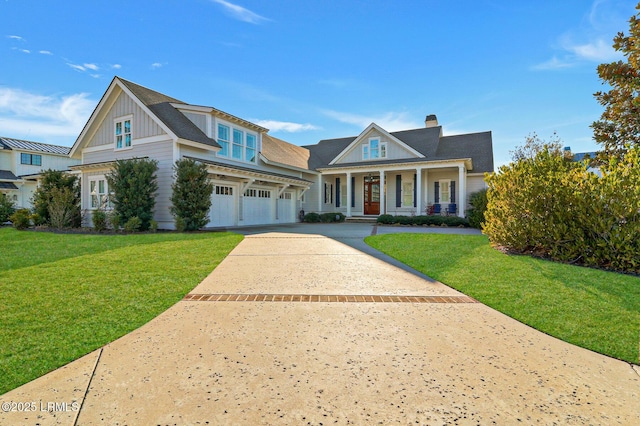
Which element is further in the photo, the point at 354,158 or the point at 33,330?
the point at 354,158

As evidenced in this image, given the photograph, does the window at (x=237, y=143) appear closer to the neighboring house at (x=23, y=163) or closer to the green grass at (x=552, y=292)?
the green grass at (x=552, y=292)

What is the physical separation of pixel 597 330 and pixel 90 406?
492 centimetres

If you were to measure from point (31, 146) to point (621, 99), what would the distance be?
1632 inches

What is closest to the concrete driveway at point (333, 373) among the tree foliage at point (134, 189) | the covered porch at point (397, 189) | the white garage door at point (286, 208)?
the tree foliage at point (134, 189)

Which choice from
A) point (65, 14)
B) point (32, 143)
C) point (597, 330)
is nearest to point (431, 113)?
point (65, 14)

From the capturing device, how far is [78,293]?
15.5ft

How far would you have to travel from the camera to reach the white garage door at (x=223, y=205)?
1563 centimetres

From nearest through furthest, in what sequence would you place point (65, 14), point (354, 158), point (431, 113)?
point (65, 14) < point (354, 158) < point (431, 113)

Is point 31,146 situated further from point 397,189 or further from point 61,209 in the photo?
point 397,189

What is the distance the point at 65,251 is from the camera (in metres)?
8.38

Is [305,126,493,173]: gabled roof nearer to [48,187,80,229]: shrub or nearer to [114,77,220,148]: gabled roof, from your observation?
[114,77,220,148]: gabled roof

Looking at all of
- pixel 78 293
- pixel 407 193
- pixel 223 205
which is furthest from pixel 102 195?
pixel 407 193

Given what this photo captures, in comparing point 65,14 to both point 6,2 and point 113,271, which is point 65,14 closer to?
point 6,2

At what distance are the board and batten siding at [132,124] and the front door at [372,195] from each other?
46.4ft
